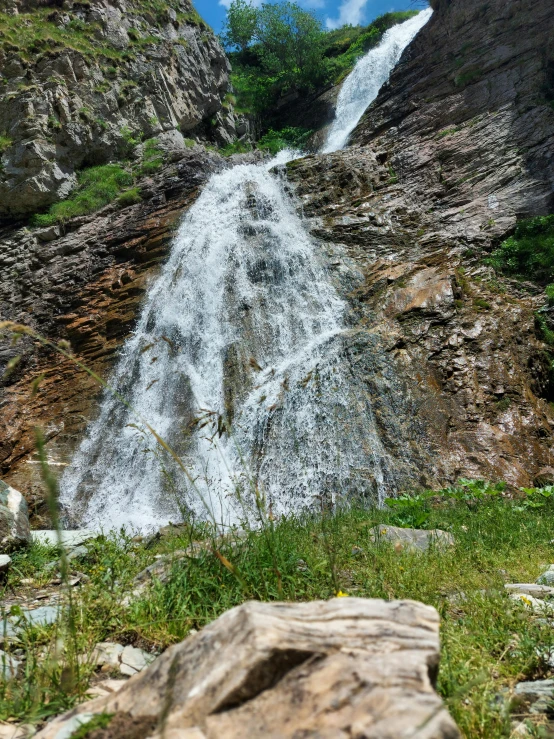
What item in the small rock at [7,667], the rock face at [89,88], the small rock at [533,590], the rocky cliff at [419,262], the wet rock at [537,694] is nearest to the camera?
the wet rock at [537,694]

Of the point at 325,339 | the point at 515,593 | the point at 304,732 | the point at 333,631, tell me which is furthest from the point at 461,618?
the point at 325,339

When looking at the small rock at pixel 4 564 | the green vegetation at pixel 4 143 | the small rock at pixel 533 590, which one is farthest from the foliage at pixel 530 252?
the green vegetation at pixel 4 143

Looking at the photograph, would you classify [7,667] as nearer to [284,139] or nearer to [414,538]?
[414,538]

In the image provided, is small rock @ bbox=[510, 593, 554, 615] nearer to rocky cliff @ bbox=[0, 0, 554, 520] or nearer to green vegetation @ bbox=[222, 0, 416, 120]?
rocky cliff @ bbox=[0, 0, 554, 520]

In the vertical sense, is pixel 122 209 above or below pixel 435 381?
above

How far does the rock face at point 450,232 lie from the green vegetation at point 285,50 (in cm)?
999

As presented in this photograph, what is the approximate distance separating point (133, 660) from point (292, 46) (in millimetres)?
36478

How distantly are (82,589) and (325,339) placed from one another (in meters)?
8.61

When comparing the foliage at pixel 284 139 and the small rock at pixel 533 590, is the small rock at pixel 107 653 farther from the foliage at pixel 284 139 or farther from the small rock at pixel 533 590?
the foliage at pixel 284 139

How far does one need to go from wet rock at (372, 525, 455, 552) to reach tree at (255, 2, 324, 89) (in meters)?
31.3

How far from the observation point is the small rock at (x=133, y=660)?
2.09 metres

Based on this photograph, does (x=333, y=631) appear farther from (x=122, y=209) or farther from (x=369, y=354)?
(x=122, y=209)

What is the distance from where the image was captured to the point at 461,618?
2.61 m

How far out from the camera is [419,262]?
12.2m
